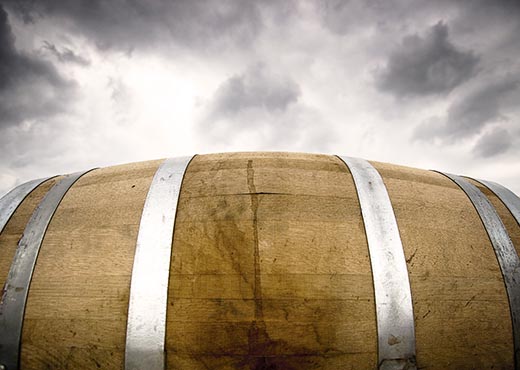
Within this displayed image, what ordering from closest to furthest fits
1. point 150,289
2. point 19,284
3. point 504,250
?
point 150,289, point 19,284, point 504,250

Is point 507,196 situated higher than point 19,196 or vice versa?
point 19,196

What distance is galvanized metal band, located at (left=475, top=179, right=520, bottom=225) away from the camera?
7.87ft

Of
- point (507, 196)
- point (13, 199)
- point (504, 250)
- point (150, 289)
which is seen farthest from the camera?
point (507, 196)

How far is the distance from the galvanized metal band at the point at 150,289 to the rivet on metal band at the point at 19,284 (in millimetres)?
729

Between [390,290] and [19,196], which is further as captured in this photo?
[19,196]

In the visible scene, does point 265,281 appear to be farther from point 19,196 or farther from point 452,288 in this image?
point 19,196

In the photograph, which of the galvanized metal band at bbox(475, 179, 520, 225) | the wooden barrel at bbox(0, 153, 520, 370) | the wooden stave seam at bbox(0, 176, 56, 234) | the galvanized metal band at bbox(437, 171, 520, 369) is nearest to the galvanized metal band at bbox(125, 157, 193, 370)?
the wooden barrel at bbox(0, 153, 520, 370)

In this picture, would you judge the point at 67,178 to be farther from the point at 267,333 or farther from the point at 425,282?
the point at 425,282

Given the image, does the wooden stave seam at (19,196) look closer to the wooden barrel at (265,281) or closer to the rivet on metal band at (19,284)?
the wooden barrel at (265,281)

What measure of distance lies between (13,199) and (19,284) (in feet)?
2.78

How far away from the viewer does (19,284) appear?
190 cm

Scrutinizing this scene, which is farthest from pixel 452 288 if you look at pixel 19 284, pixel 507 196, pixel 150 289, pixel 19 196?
pixel 19 196

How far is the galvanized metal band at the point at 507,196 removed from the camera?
2400 mm

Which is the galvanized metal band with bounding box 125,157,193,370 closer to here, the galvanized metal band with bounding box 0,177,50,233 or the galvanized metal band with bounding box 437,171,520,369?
the galvanized metal band with bounding box 0,177,50,233
